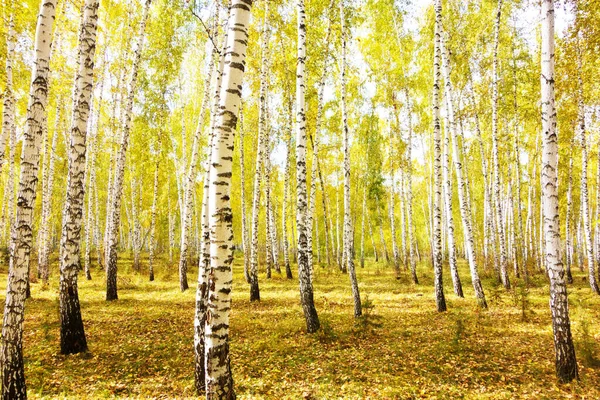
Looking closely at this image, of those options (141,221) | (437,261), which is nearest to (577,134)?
(437,261)

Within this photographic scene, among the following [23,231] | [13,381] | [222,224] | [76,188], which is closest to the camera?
[222,224]

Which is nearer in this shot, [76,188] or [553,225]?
[553,225]

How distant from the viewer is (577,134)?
16.8 meters

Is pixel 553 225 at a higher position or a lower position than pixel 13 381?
higher

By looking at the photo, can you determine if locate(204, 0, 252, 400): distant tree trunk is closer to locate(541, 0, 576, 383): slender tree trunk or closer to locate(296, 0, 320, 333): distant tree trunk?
locate(296, 0, 320, 333): distant tree trunk

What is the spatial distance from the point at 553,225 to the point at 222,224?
548 centimetres

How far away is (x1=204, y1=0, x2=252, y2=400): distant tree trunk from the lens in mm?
3596

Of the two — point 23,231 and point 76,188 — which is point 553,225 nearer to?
point 23,231

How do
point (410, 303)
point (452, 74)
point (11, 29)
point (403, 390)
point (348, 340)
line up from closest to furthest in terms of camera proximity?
point (403, 390)
point (348, 340)
point (11, 29)
point (410, 303)
point (452, 74)

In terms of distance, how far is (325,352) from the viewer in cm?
703

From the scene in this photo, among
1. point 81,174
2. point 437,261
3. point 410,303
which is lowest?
point 410,303

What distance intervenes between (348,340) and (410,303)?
4.95 metres

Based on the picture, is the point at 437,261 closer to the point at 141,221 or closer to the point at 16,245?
the point at 16,245

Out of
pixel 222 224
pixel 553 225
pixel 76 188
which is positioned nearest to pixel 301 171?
pixel 222 224
